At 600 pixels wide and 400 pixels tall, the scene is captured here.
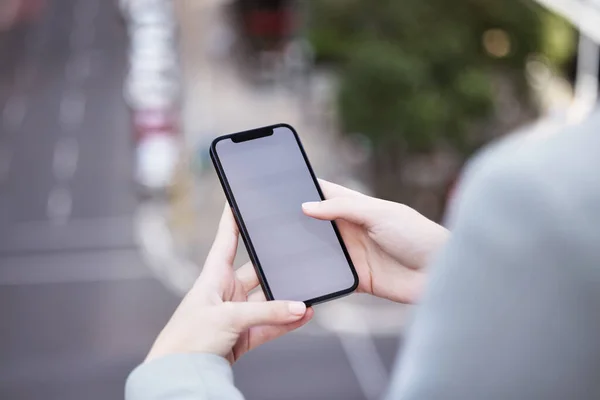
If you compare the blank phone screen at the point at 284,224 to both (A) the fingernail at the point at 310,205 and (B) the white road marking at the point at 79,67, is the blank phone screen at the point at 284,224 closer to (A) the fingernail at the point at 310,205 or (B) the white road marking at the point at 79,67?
(A) the fingernail at the point at 310,205

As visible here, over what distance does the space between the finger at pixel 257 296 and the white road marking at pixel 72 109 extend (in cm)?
1245

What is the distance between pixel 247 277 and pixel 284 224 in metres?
0.07

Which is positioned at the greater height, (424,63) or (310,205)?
(310,205)

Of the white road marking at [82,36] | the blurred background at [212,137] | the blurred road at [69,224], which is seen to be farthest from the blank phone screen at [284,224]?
the white road marking at [82,36]

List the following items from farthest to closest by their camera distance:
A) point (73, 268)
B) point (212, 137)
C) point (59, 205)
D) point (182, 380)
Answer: point (59, 205), point (212, 137), point (73, 268), point (182, 380)

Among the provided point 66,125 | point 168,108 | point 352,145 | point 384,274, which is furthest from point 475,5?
point 384,274

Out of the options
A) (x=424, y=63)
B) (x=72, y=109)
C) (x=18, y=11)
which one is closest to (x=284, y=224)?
(x=424, y=63)

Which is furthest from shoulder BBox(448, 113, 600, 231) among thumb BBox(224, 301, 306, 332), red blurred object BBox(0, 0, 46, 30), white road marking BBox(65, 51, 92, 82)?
red blurred object BBox(0, 0, 46, 30)

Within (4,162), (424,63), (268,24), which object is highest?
(424,63)

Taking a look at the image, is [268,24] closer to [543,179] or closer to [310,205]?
[310,205]

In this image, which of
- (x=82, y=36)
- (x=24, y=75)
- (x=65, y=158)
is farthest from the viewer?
(x=82, y=36)

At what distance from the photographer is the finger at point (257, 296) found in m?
0.91

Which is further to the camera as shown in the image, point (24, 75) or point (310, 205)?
point (24, 75)

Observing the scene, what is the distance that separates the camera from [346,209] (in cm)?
92
